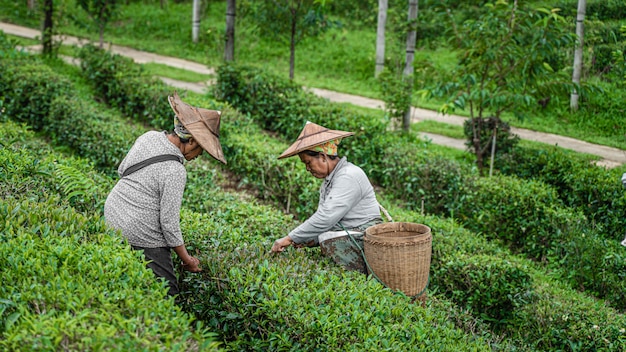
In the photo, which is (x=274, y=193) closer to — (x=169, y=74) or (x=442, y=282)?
(x=442, y=282)

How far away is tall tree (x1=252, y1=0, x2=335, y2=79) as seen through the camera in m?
11.8

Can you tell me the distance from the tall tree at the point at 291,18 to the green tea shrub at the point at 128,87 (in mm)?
2370

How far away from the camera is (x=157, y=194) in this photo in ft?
14.0

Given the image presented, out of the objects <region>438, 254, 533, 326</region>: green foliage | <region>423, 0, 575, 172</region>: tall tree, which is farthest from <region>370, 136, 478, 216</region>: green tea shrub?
<region>438, 254, 533, 326</region>: green foliage

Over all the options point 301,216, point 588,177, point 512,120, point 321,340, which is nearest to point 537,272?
point 588,177

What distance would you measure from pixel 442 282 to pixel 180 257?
2.75 meters

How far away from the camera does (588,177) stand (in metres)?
8.15

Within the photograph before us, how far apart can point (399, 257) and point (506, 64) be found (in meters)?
5.60

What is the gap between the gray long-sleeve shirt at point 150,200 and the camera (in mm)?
4219

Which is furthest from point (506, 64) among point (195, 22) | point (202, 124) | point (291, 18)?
point (195, 22)

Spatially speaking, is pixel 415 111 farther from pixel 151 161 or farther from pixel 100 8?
pixel 151 161

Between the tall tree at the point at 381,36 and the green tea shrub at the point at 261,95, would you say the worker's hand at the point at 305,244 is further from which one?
the tall tree at the point at 381,36

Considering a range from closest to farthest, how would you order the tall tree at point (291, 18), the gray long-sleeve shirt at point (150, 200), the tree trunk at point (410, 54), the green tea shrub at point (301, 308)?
the green tea shrub at point (301, 308) → the gray long-sleeve shirt at point (150, 200) → the tree trunk at point (410, 54) → the tall tree at point (291, 18)

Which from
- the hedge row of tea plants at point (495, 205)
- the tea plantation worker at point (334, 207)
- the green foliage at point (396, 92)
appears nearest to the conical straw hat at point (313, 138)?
the tea plantation worker at point (334, 207)
